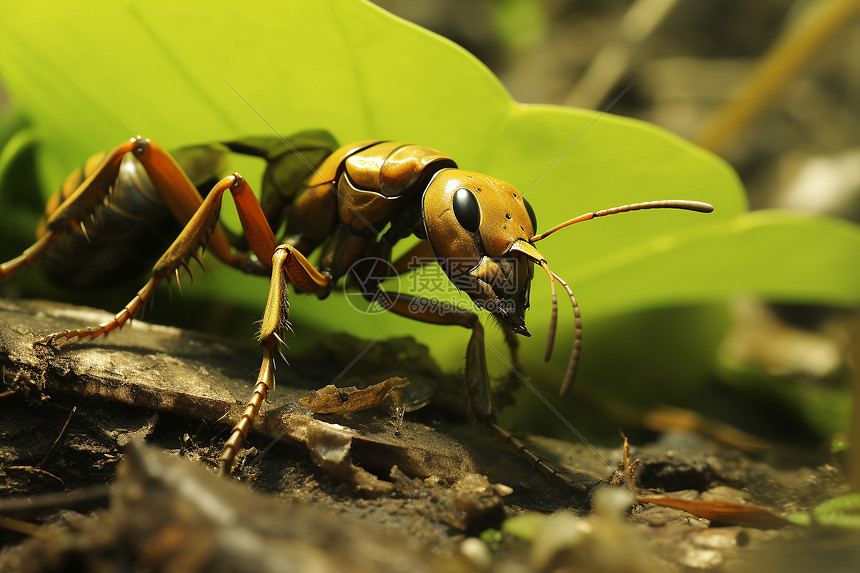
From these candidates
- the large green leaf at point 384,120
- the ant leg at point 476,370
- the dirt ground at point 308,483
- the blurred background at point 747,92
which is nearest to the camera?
the dirt ground at point 308,483

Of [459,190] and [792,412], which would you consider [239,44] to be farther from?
[792,412]

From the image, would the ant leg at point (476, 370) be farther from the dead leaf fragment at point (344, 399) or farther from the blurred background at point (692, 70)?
the blurred background at point (692, 70)

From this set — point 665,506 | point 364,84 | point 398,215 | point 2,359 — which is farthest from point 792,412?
point 2,359

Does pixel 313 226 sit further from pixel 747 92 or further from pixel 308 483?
pixel 747 92

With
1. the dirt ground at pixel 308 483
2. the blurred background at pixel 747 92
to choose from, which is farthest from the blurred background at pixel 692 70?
the dirt ground at pixel 308 483

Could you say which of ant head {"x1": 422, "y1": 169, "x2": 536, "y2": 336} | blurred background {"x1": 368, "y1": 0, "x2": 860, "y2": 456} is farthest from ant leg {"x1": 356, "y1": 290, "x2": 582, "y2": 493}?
blurred background {"x1": 368, "y1": 0, "x2": 860, "y2": 456}

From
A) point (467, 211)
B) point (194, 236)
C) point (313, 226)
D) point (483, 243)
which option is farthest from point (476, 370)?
point (194, 236)

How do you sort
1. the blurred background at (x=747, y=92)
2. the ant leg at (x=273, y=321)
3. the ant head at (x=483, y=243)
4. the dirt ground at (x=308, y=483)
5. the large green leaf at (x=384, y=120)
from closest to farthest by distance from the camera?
the dirt ground at (x=308, y=483) < the ant leg at (x=273, y=321) < the ant head at (x=483, y=243) < the large green leaf at (x=384, y=120) < the blurred background at (x=747, y=92)
